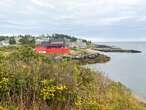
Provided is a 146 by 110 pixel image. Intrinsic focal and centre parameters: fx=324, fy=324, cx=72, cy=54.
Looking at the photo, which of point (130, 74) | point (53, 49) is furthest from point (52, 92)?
point (130, 74)

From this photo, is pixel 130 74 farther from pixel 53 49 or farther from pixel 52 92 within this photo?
pixel 52 92

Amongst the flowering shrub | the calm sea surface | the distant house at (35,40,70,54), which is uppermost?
the flowering shrub

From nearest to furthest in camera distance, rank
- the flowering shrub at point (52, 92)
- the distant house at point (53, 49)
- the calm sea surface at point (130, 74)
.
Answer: the flowering shrub at point (52, 92) → the distant house at point (53, 49) → the calm sea surface at point (130, 74)

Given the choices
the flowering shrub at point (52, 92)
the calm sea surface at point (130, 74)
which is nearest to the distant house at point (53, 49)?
the calm sea surface at point (130, 74)

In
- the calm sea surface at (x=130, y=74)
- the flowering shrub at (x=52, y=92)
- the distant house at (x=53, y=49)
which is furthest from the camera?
the calm sea surface at (x=130, y=74)

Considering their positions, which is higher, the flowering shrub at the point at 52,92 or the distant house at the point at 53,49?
the flowering shrub at the point at 52,92

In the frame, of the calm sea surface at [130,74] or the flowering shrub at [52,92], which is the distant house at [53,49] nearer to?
the calm sea surface at [130,74]

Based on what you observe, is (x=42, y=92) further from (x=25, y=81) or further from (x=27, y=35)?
(x=27, y=35)

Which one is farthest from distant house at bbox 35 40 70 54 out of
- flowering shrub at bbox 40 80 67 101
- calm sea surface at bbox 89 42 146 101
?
flowering shrub at bbox 40 80 67 101

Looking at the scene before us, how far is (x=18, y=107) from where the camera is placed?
6.12 meters

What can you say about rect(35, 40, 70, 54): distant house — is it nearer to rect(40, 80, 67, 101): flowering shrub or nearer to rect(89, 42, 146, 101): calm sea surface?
rect(89, 42, 146, 101): calm sea surface

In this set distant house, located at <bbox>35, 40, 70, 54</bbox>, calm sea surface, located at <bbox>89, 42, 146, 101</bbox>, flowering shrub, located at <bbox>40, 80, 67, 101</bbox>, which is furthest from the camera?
calm sea surface, located at <bbox>89, 42, 146, 101</bbox>

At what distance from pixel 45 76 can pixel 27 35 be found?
9665 centimetres

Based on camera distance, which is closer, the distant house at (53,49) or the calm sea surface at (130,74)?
the distant house at (53,49)
